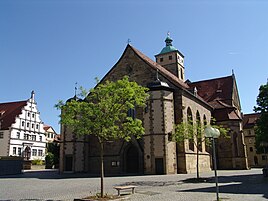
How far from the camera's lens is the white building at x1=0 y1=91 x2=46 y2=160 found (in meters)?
52.1

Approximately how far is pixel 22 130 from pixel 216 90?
3869 centimetres

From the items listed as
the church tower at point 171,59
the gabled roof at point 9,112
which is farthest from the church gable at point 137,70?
the gabled roof at point 9,112

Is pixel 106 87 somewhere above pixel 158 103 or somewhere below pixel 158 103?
below

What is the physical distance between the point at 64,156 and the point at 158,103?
540 inches

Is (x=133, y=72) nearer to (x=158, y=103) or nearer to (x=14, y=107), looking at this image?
(x=158, y=103)

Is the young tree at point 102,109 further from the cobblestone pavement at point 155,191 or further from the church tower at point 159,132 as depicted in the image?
the church tower at point 159,132

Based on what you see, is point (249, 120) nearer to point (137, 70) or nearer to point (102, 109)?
point (137, 70)

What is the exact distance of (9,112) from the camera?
56406mm

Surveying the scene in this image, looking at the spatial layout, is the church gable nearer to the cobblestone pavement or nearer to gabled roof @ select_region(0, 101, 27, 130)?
the cobblestone pavement

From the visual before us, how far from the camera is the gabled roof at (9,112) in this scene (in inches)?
2104

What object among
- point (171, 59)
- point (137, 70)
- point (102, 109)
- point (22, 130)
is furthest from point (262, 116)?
point (22, 130)

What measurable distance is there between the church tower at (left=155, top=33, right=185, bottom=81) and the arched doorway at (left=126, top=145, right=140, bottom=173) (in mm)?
26443

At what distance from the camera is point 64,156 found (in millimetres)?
33781

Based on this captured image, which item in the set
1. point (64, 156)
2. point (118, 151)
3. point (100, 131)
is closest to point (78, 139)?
point (64, 156)
